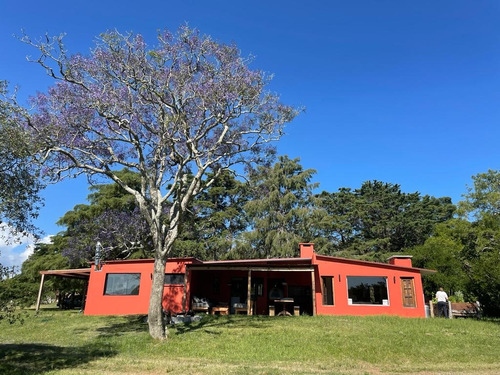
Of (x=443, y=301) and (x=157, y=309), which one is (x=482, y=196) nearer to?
(x=443, y=301)

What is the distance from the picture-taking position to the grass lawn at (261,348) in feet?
25.4

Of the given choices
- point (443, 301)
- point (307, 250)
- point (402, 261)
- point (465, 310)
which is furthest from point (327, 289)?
point (465, 310)

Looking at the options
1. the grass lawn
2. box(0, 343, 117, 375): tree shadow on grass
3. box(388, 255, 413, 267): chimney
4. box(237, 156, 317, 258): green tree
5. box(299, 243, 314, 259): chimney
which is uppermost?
box(237, 156, 317, 258): green tree

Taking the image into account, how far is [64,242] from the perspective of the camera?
2836 cm

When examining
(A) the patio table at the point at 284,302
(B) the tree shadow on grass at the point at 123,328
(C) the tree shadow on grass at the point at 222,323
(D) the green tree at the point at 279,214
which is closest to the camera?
(B) the tree shadow on grass at the point at 123,328

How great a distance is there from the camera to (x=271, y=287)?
63.7 ft

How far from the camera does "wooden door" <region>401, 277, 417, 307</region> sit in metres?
18.1

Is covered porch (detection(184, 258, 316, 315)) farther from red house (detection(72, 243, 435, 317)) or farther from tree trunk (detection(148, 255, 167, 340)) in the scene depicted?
tree trunk (detection(148, 255, 167, 340))

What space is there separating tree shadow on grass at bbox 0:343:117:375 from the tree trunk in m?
1.49

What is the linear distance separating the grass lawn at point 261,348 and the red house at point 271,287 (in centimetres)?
315

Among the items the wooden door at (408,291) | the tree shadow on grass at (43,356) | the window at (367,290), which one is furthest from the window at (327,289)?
the tree shadow on grass at (43,356)

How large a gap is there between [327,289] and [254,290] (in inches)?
156

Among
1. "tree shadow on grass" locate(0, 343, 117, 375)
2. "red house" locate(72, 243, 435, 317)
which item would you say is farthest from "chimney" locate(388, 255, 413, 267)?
"tree shadow on grass" locate(0, 343, 117, 375)

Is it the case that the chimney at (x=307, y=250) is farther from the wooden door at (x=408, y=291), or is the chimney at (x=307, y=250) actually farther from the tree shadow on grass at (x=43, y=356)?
the tree shadow on grass at (x=43, y=356)
